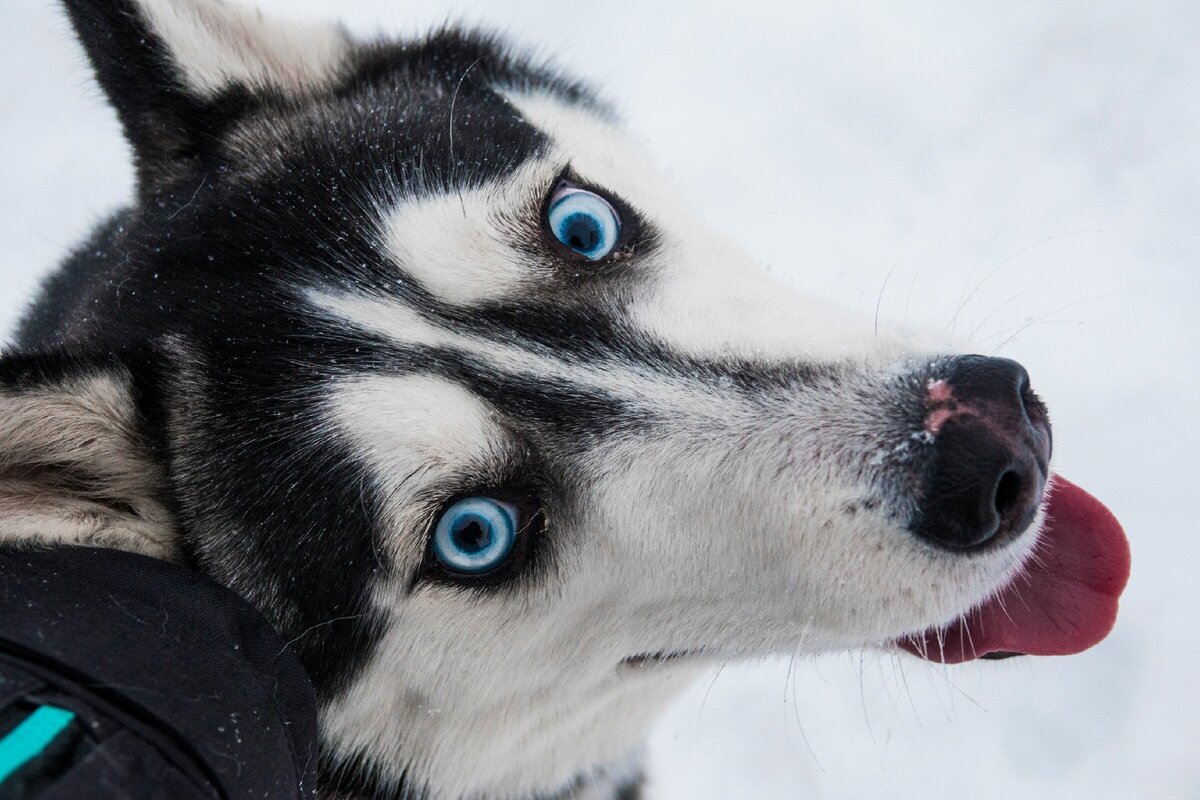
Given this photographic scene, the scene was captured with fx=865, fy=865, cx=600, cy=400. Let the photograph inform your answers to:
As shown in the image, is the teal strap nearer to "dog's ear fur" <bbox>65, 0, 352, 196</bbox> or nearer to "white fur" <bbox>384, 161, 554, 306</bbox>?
"white fur" <bbox>384, 161, 554, 306</bbox>

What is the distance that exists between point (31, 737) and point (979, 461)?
1578 millimetres

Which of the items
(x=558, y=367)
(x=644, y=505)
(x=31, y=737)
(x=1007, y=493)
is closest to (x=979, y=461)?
(x=1007, y=493)

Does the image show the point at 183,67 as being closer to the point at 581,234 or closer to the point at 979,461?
the point at 581,234

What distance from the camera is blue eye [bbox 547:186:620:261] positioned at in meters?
1.98

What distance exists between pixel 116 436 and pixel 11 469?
204 mm

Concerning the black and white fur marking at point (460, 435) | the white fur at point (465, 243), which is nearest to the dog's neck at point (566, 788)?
the black and white fur marking at point (460, 435)

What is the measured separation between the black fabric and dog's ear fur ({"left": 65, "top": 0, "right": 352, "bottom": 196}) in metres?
1.20

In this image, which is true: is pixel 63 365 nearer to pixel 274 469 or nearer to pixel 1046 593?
pixel 274 469

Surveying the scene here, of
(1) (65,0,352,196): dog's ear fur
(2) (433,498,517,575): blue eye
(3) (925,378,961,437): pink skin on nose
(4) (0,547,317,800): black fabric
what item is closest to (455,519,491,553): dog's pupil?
(2) (433,498,517,575): blue eye

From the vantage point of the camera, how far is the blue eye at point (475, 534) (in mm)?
1761

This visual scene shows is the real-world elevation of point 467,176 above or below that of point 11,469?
above

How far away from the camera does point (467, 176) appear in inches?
76.7

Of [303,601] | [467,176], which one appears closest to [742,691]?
[303,601]

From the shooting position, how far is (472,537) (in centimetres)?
178
